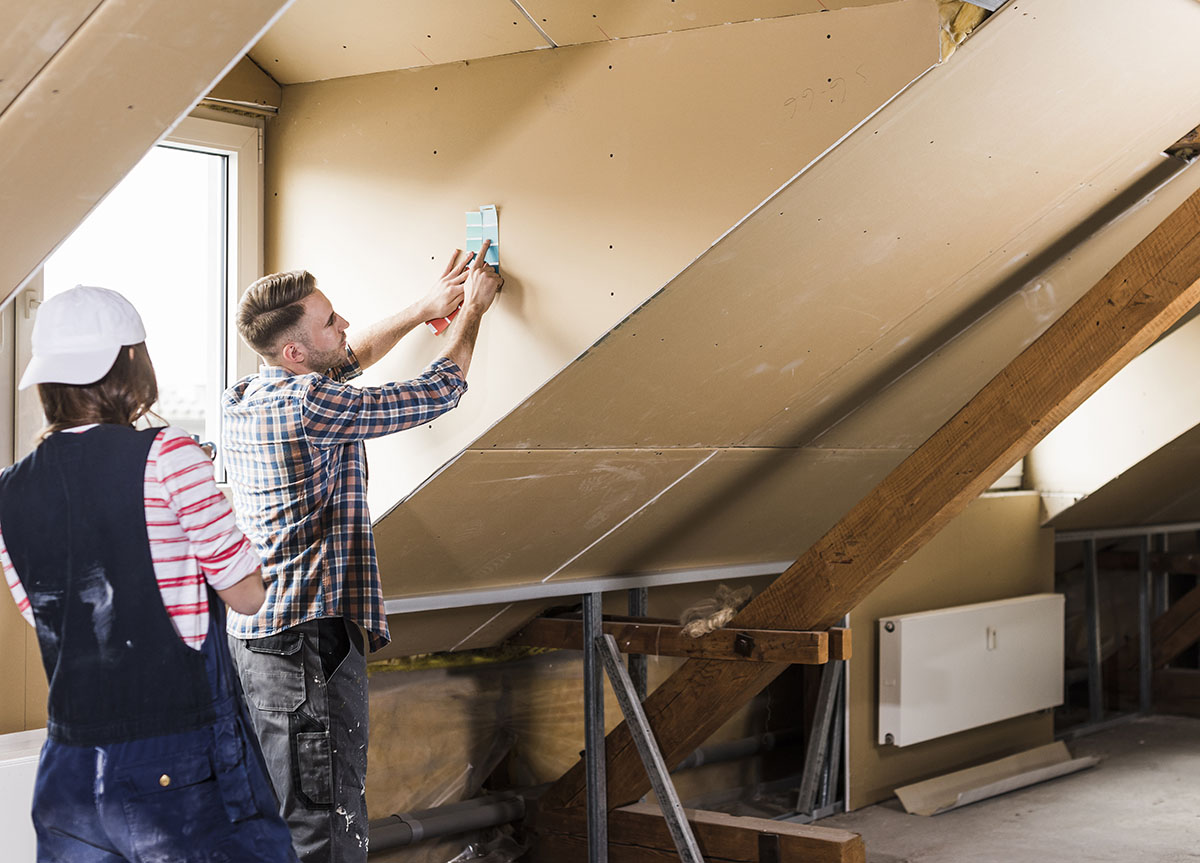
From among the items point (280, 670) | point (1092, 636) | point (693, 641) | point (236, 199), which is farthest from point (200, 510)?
point (1092, 636)

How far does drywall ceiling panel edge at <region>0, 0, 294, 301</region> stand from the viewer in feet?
4.18

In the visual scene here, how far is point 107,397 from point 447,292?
40.3 inches

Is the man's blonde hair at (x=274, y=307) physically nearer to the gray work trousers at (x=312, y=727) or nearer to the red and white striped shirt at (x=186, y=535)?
the gray work trousers at (x=312, y=727)

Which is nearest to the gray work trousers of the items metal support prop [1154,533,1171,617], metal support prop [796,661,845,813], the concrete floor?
the concrete floor

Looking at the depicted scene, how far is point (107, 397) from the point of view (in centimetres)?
152

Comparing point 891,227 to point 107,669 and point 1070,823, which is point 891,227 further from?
point 1070,823

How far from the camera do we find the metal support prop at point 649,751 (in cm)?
308

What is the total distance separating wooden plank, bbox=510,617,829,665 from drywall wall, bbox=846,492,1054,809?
1.23 m

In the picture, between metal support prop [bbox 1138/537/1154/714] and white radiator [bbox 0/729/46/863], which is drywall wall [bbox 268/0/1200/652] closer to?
white radiator [bbox 0/729/46/863]

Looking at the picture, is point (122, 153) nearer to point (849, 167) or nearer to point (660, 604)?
point (849, 167)

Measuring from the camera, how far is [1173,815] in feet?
13.8

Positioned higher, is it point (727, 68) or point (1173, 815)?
point (727, 68)

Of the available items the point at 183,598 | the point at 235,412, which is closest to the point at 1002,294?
the point at 235,412

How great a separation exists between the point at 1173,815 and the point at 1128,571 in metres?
2.17
